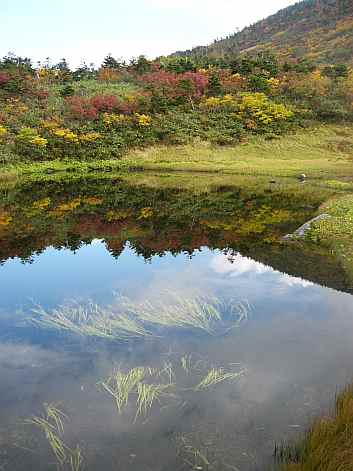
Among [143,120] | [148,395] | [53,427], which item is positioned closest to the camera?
[53,427]

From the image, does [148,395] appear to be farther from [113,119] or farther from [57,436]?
[113,119]

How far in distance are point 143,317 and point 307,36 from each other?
564ft

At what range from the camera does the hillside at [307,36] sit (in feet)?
423

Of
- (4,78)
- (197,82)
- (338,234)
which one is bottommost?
(338,234)

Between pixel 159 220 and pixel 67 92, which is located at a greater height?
pixel 67 92

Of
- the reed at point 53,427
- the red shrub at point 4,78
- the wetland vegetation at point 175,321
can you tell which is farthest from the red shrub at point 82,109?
the reed at point 53,427

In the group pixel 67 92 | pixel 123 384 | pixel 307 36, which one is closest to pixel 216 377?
pixel 123 384

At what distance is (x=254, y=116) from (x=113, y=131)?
60.7ft

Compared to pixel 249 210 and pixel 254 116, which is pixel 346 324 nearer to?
pixel 249 210

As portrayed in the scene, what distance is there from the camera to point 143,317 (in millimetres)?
10320

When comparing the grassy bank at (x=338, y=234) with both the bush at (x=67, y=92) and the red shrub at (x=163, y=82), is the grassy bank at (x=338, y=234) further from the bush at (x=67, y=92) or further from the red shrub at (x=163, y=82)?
the bush at (x=67, y=92)

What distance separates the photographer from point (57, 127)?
48.7 meters

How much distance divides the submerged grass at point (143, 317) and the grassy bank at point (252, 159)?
28.0 m

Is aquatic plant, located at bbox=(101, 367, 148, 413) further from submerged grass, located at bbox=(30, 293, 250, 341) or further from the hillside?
the hillside
